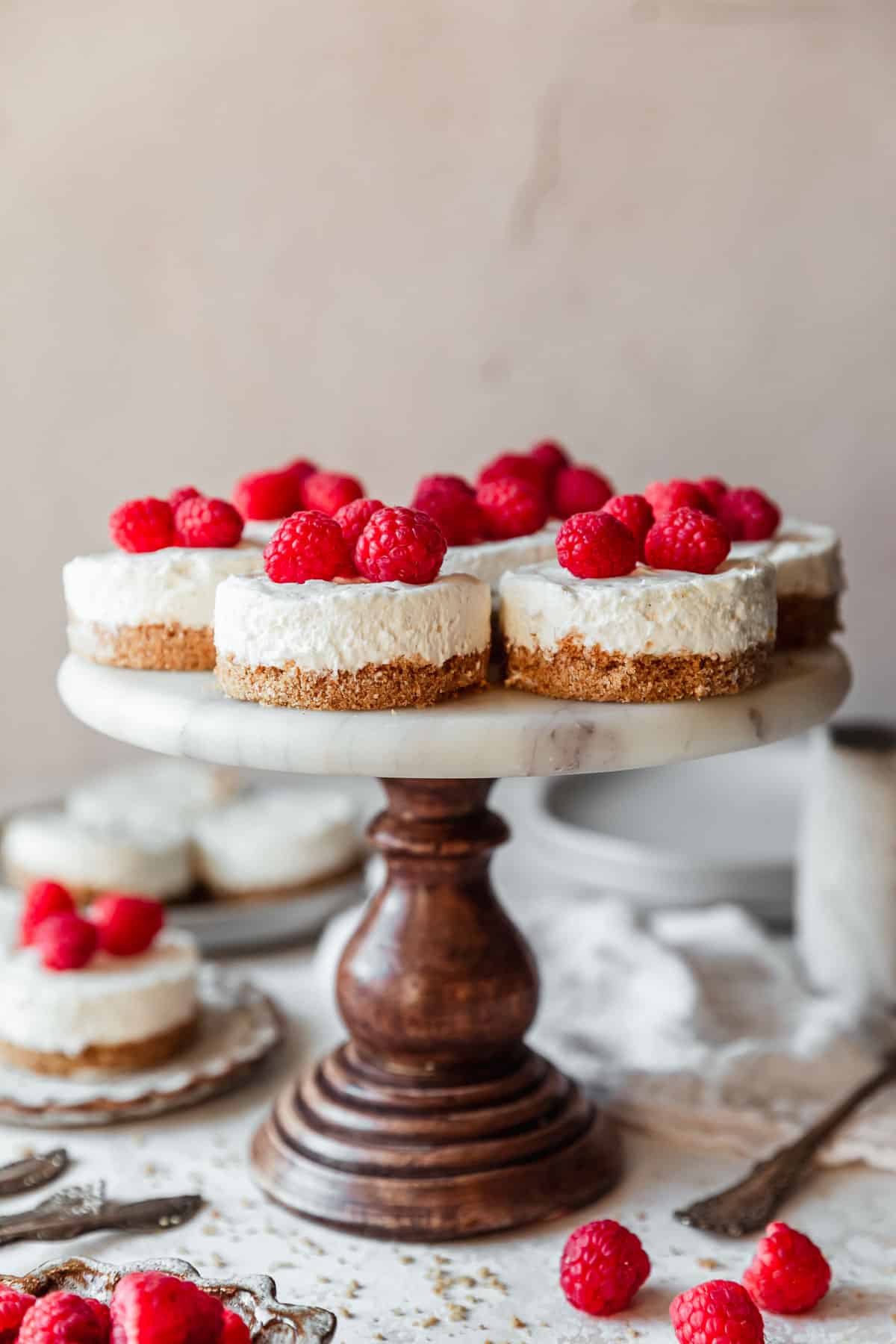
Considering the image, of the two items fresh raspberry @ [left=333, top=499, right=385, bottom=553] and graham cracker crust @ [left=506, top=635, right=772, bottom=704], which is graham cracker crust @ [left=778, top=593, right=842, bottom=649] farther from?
fresh raspberry @ [left=333, top=499, right=385, bottom=553]

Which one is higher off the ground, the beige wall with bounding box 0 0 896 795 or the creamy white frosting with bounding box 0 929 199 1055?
the beige wall with bounding box 0 0 896 795

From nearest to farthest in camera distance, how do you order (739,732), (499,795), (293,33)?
(739,732), (293,33), (499,795)

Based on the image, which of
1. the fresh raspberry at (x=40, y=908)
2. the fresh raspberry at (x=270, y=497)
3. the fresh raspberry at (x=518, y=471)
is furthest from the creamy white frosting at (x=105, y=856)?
the fresh raspberry at (x=518, y=471)

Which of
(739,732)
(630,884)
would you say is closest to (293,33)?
(630,884)

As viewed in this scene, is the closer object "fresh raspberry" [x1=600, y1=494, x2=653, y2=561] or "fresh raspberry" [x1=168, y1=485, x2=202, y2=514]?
"fresh raspberry" [x1=600, y1=494, x2=653, y2=561]

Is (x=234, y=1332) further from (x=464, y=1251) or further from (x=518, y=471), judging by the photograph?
(x=518, y=471)

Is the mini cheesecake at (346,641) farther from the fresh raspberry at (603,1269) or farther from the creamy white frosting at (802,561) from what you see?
the fresh raspberry at (603,1269)

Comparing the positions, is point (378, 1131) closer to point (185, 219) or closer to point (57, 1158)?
point (57, 1158)

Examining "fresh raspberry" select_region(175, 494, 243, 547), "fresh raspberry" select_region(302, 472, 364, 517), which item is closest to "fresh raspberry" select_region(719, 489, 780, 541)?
"fresh raspberry" select_region(302, 472, 364, 517)
